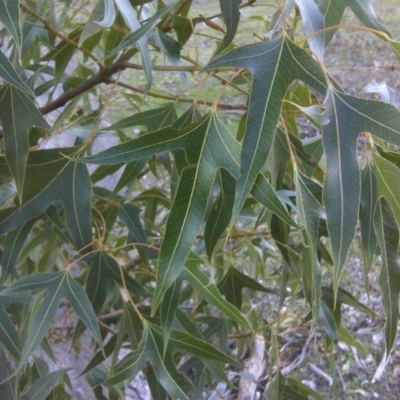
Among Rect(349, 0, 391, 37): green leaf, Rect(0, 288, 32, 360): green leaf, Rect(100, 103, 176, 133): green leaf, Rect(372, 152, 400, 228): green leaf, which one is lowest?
Rect(0, 288, 32, 360): green leaf

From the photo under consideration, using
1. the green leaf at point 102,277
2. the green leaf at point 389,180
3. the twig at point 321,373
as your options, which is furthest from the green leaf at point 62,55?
the twig at point 321,373

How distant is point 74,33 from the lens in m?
0.81

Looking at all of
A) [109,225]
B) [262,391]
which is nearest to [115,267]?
[109,225]

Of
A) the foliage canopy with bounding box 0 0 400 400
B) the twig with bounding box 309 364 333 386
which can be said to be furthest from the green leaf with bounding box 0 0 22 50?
the twig with bounding box 309 364 333 386

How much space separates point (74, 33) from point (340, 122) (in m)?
0.46

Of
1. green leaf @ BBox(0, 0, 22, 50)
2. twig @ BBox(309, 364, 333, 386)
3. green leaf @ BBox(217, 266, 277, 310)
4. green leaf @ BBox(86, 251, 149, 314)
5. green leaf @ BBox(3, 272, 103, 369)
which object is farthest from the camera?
twig @ BBox(309, 364, 333, 386)

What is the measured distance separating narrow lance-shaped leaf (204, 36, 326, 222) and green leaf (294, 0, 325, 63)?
0.05 meters

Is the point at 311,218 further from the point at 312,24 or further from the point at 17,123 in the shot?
the point at 17,123

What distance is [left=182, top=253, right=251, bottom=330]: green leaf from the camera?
2.23 ft

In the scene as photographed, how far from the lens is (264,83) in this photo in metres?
0.48

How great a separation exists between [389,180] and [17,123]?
390mm

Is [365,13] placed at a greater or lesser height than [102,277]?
greater

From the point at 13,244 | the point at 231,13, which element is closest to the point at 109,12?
the point at 231,13

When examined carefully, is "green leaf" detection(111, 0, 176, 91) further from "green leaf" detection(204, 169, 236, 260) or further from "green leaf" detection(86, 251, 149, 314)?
"green leaf" detection(86, 251, 149, 314)
